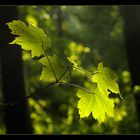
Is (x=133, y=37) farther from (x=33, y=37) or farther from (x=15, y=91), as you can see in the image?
(x=33, y=37)

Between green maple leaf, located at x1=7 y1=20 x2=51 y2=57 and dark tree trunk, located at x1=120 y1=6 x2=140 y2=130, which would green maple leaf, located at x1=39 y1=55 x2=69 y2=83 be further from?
dark tree trunk, located at x1=120 y1=6 x2=140 y2=130

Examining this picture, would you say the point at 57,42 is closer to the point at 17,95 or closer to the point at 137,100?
the point at 137,100

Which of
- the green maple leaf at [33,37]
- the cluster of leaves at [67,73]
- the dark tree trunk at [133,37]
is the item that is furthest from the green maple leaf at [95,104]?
the dark tree trunk at [133,37]

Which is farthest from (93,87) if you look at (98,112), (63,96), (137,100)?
(63,96)

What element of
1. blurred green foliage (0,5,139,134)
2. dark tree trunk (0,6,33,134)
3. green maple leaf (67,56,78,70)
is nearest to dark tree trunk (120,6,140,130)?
dark tree trunk (0,6,33,134)
